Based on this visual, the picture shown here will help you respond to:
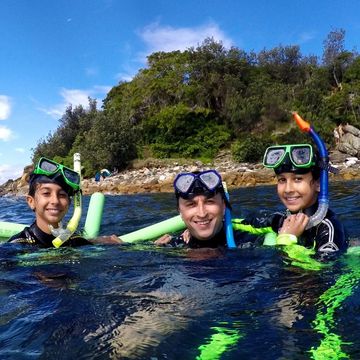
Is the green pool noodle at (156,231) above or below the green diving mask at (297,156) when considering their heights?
below

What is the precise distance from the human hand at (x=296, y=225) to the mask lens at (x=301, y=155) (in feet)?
1.64

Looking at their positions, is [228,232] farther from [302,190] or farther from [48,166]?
[48,166]

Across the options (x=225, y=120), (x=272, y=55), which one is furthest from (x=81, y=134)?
(x=272, y=55)

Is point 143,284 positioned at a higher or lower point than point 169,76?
lower

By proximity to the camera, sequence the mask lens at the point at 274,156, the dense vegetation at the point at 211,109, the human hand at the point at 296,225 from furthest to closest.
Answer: the dense vegetation at the point at 211,109 → the mask lens at the point at 274,156 → the human hand at the point at 296,225

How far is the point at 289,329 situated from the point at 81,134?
34.1 metres

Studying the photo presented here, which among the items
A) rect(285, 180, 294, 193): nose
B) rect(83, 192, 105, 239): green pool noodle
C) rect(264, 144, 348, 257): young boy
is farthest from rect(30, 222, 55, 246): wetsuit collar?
rect(285, 180, 294, 193): nose

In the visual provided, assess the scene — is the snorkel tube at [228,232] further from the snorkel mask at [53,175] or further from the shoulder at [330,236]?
the snorkel mask at [53,175]

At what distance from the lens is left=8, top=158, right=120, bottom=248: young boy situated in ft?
13.8

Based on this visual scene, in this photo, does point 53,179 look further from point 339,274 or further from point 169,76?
point 169,76

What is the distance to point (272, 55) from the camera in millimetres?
37438

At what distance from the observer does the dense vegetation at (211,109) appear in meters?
28.9

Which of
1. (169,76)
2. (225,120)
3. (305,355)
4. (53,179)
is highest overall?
(169,76)

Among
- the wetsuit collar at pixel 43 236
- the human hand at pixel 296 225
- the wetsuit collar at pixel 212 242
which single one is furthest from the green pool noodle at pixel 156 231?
the human hand at pixel 296 225
